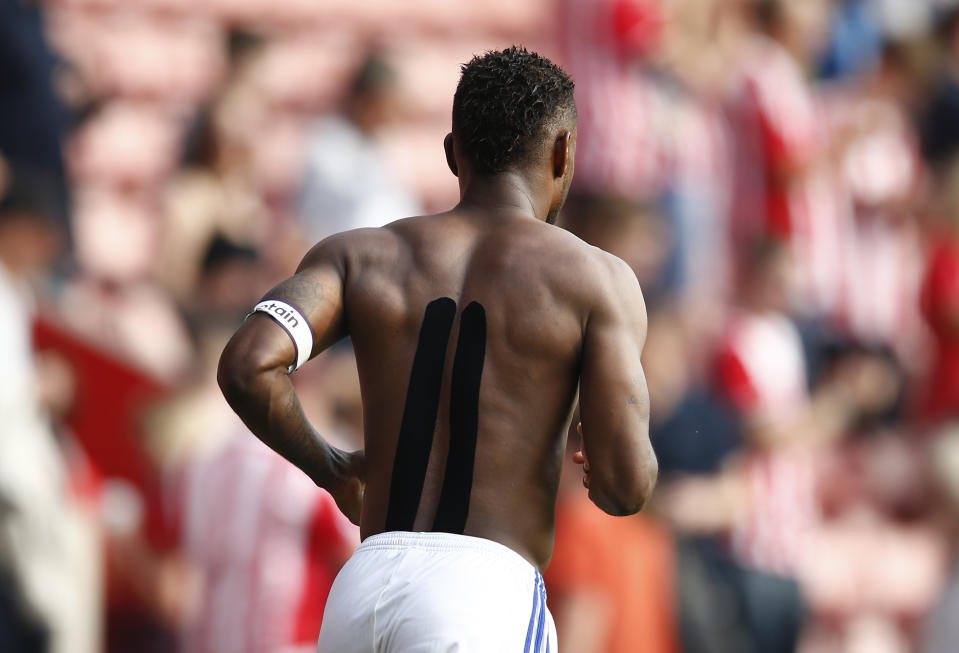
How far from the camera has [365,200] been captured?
289 inches

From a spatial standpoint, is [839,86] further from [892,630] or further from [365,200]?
[365,200]

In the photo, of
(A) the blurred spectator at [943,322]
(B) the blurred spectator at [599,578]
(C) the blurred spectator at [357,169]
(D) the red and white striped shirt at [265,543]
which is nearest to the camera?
(D) the red and white striped shirt at [265,543]

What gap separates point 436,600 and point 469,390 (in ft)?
1.52

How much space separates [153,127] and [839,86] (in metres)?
5.00

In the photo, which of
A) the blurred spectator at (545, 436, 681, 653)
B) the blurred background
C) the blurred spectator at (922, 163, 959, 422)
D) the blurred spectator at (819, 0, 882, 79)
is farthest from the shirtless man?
the blurred spectator at (819, 0, 882, 79)

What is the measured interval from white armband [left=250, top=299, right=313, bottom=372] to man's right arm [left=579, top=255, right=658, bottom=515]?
615 mm

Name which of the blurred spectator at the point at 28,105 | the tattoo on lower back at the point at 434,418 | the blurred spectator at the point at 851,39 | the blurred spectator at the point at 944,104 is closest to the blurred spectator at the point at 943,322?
the blurred spectator at the point at 944,104

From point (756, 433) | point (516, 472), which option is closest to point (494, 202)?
point (516, 472)

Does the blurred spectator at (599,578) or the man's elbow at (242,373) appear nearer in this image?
the man's elbow at (242,373)

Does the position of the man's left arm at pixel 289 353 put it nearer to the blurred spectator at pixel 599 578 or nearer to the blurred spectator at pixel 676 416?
the blurred spectator at pixel 599 578

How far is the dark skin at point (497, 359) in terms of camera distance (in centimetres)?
317

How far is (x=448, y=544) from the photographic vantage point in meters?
3.16

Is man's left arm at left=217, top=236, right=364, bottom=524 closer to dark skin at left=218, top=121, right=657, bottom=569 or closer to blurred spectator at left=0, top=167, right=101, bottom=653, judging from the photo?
dark skin at left=218, top=121, right=657, bottom=569

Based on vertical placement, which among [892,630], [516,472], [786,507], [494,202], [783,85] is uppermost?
[783,85]
